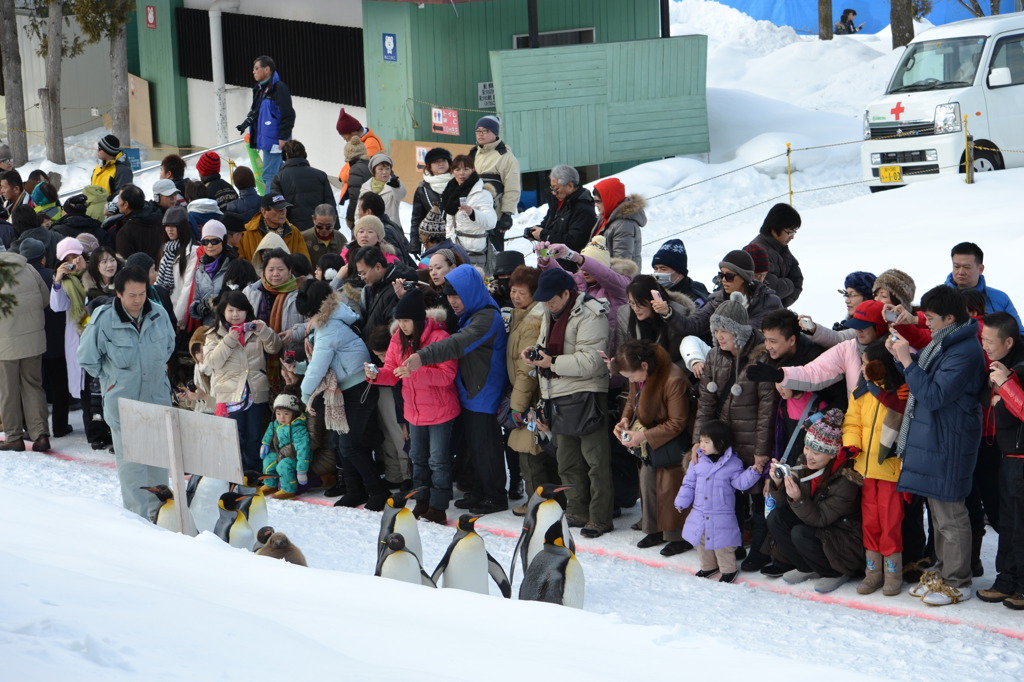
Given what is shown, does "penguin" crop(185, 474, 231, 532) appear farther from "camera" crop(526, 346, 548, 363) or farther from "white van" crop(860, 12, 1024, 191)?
"white van" crop(860, 12, 1024, 191)

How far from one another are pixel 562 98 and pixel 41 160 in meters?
14.5

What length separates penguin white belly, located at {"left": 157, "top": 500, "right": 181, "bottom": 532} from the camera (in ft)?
26.2

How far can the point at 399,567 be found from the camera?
6949 mm

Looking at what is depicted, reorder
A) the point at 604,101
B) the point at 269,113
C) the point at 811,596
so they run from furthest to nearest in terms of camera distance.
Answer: the point at 604,101 → the point at 269,113 → the point at 811,596

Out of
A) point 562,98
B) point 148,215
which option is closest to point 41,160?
point 562,98

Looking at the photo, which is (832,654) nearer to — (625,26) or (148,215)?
(148,215)

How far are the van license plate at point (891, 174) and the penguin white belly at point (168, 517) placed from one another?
38.1 ft

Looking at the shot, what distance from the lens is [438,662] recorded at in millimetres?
4820

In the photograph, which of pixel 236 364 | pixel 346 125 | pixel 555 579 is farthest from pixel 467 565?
pixel 346 125

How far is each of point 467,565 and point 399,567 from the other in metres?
0.44

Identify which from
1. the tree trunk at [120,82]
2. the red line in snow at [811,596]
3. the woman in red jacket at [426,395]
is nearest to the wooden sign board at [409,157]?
the tree trunk at [120,82]

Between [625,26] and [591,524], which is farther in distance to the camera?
[625,26]

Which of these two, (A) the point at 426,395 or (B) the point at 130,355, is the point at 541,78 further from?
(B) the point at 130,355

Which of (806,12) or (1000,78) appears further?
(806,12)
